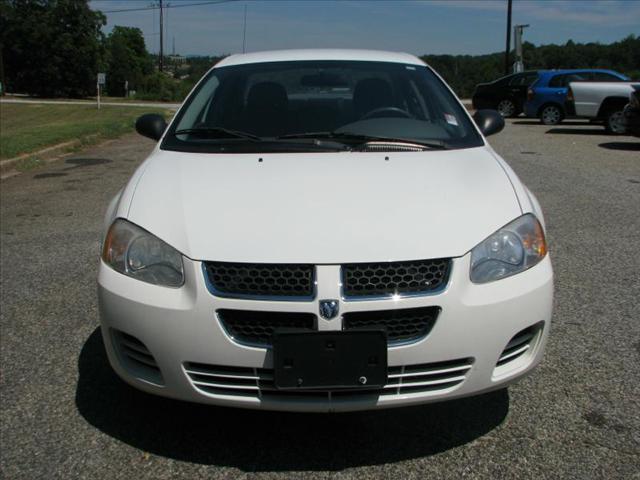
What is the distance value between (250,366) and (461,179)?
119 cm

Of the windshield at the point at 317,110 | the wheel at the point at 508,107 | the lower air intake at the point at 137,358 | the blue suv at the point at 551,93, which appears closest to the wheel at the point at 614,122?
the blue suv at the point at 551,93

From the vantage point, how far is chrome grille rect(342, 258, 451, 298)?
91.0 inches

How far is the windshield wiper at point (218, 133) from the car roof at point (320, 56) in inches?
31.5

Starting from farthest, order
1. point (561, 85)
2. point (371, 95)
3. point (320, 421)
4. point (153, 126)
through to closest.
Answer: point (561, 85) → point (153, 126) → point (371, 95) → point (320, 421)

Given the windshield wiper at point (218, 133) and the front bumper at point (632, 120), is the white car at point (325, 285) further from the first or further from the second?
the front bumper at point (632, 120)

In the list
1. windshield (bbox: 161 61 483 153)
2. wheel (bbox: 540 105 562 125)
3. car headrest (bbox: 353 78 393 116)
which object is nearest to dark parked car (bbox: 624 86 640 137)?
wheel (bbox: 540 105 562 125)

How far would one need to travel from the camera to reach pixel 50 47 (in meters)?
56.7

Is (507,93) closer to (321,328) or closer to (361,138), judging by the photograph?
(361,138)

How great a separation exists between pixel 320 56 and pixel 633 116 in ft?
30.6

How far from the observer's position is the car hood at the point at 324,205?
93.4 inches

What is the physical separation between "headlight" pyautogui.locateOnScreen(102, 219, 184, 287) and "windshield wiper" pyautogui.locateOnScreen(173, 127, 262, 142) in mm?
917

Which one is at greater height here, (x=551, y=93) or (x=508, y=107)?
(x=551, y=93)

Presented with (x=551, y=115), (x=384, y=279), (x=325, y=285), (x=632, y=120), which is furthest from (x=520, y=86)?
(x=325, y=285)

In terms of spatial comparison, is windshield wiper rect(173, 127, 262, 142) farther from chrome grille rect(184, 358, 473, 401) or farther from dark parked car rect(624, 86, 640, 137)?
dark parked car rect(624, 86, 640, 137)
